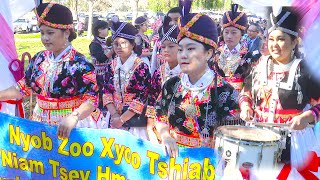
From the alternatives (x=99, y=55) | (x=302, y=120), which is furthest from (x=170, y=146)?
(x=99, y=55)

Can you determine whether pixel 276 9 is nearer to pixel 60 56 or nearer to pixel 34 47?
pixel 60 56

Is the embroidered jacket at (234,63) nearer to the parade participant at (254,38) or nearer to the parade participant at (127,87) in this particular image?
the parade participant at (254,38)

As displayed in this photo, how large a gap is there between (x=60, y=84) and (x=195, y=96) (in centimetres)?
127

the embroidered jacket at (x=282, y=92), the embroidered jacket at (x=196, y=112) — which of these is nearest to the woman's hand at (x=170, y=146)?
the embroidered jacket at (x=196, y=112)

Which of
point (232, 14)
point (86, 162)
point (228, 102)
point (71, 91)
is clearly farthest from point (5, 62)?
point (232, 14)

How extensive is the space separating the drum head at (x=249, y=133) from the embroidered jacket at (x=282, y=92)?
576 millimetres

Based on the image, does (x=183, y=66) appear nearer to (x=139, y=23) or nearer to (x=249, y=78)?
(x=249, y=78)

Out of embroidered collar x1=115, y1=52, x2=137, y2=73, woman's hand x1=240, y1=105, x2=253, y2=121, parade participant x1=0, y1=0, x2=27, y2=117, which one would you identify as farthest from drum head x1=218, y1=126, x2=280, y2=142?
parade participant x1=0, y1=0, x2=27, y2=117

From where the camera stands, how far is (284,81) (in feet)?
10.9

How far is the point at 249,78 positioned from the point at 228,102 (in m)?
0.75

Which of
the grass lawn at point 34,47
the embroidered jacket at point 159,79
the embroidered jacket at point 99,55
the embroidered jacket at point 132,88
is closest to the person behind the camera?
the embroidered jacket at point 159,79

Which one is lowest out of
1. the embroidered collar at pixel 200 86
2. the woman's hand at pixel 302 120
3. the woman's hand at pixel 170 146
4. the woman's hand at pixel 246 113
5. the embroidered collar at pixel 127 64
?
the woman's hand at pixel 170 146

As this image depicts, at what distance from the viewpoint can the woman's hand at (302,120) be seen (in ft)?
9.81

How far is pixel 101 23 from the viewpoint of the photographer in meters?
8.16
